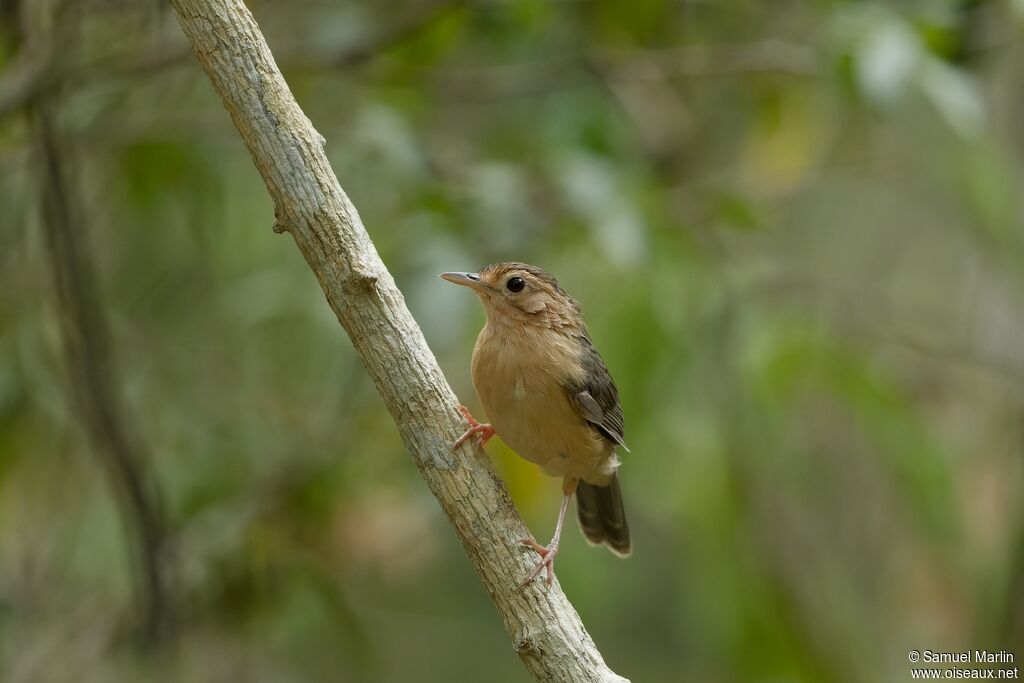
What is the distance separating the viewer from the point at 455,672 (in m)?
8.98

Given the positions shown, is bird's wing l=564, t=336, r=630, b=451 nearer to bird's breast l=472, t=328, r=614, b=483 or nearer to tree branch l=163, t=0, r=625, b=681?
bird's breast l=472, t=328, r=614, b=483

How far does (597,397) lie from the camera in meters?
4.49

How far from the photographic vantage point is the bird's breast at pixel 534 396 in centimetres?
425

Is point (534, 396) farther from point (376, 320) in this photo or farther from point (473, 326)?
point (376, 320)

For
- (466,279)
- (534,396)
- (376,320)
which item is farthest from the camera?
(466,279)

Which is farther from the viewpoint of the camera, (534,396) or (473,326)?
(473,326)

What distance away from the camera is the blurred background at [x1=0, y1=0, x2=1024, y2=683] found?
4.78 m

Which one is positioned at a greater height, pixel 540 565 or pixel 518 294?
pixel 518 294

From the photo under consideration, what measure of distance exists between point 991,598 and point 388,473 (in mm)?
3445

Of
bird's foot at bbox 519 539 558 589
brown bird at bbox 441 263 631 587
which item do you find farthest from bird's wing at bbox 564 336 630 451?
bird's foot at bbox 519 539 558 589

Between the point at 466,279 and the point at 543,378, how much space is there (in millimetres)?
479

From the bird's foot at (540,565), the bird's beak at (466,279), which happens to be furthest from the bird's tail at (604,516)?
the bird's foot at (540,565)

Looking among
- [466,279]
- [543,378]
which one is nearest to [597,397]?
[543,378]

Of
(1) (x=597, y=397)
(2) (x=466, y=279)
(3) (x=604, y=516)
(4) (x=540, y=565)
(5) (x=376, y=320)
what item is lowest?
(4) (x=540, y=565)
